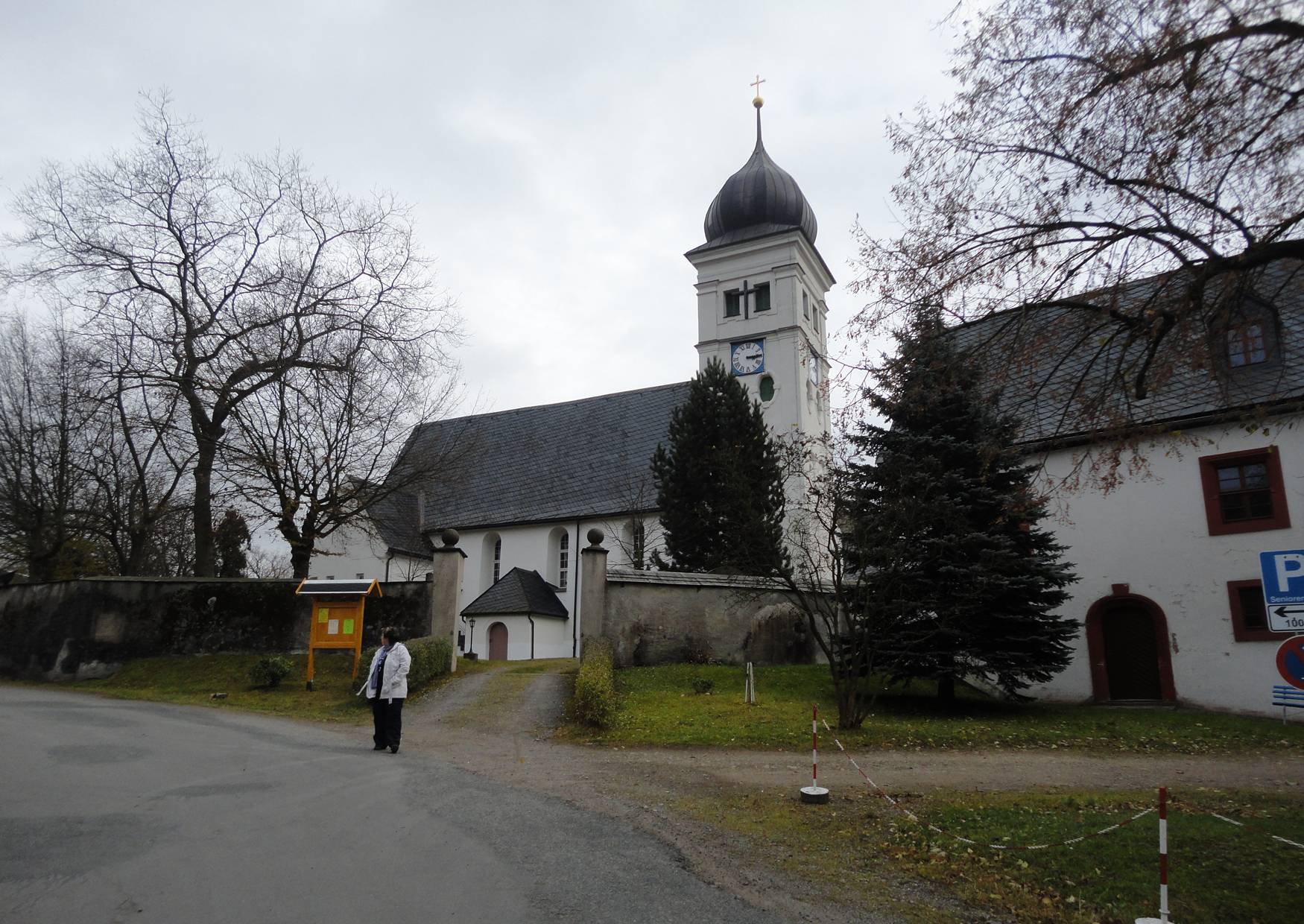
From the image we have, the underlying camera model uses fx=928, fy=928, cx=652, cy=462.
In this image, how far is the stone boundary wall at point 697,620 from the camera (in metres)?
19.9

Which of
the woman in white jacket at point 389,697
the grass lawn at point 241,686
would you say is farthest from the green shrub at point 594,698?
the grass lawn at point 241,686

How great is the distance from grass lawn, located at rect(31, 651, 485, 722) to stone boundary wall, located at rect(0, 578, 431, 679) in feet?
1.42

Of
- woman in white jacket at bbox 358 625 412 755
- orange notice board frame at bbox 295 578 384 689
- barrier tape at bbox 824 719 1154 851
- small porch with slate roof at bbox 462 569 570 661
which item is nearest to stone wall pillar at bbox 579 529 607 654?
orange notice board frame at bbox 295 578 384 689

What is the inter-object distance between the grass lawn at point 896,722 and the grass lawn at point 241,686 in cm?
440

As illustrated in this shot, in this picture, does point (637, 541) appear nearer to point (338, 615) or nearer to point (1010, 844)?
point (338, 615)

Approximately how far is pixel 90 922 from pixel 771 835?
492 centimetres

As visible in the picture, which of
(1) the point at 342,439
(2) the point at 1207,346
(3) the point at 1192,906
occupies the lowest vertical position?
(3) the point at 1192,906

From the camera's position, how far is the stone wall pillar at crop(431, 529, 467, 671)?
1956 cm

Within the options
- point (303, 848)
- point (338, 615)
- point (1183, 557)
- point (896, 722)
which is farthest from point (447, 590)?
point (1183, 557)

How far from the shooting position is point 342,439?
22.7 metres

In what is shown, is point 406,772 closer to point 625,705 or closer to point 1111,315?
point 625,705

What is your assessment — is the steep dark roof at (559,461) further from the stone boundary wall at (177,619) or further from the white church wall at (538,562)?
the stone boundary wall at (177,619)

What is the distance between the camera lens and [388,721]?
37.5ft

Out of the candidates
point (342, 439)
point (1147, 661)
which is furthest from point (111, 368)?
point (1147, 661)
